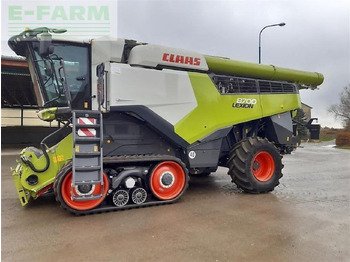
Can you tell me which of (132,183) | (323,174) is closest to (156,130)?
(132,183)

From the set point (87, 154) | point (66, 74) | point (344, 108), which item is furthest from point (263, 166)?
point (344, 108)

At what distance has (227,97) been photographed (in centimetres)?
605

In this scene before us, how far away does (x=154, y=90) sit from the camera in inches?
208

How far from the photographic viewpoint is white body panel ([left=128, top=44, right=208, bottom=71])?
17.0ft

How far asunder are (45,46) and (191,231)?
143 inches

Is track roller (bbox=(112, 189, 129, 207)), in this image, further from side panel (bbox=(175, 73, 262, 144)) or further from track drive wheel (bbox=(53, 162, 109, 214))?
side panel (bbox=(175, 73, 262, 144))

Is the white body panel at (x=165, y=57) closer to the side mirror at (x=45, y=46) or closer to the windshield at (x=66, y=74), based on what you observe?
the windshield at (x=66, y=74)

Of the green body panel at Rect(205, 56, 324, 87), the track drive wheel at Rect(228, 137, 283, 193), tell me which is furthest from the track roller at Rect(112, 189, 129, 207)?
the green body panel at Rect(205, 56, 324, 87)

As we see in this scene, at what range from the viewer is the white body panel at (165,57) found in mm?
5168

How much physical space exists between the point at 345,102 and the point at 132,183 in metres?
43.5

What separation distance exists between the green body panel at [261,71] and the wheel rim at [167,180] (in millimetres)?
2214

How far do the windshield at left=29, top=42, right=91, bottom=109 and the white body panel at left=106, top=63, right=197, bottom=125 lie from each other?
514mm

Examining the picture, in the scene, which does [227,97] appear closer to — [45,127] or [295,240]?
[295,240]

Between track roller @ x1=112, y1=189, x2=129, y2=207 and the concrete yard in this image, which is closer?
the concrete yard
